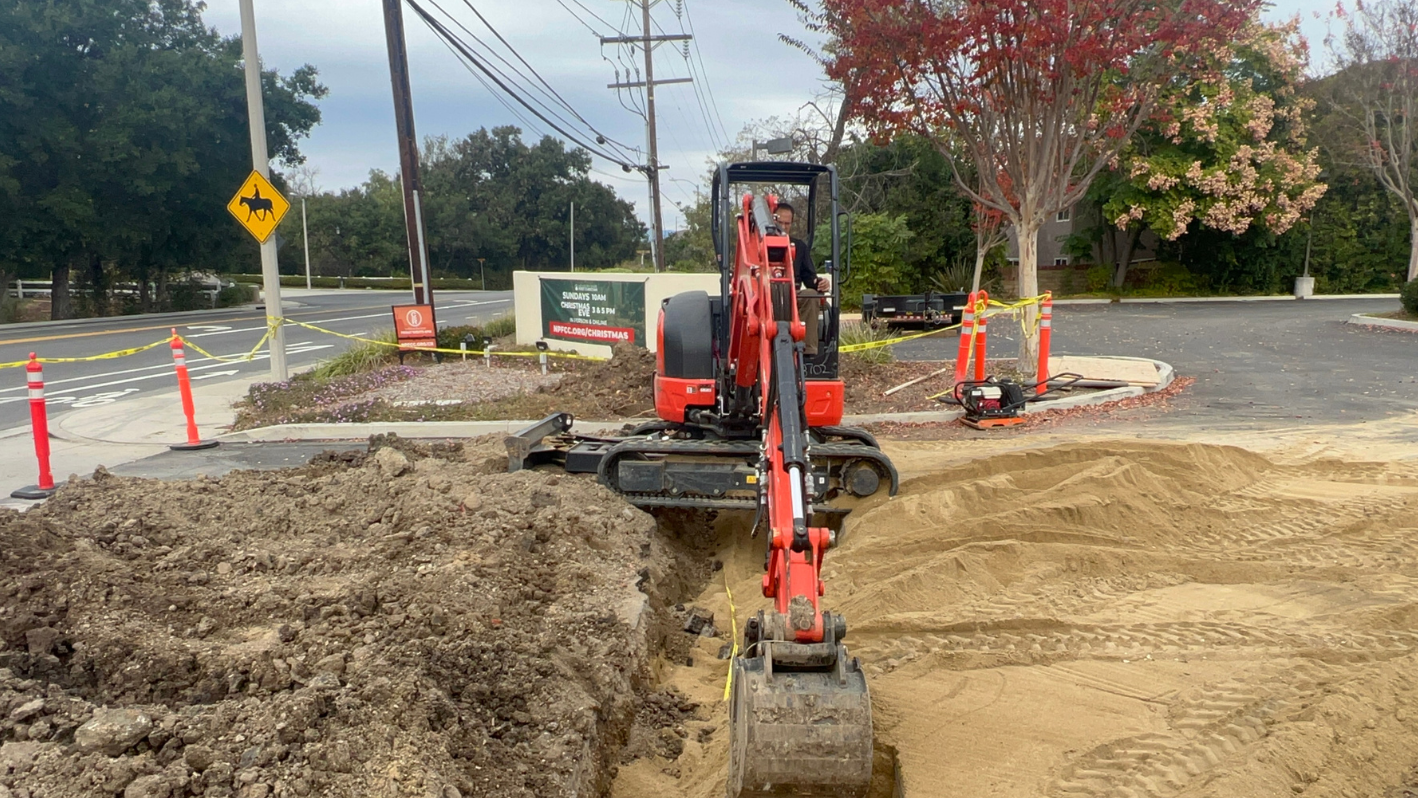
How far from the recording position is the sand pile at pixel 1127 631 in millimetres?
3791

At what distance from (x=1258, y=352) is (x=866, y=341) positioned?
7.55 m

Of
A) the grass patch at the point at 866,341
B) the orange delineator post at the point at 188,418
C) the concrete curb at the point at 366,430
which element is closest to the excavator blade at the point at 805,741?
the concrete curb at the point at 366,430

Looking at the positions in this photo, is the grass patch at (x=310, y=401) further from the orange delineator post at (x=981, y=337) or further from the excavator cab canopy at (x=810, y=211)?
the orange delineator post at (x=981, y=337)

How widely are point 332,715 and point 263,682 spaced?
547 mm

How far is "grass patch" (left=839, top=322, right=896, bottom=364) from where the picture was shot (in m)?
15.5

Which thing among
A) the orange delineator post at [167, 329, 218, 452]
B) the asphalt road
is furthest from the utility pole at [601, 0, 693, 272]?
the orange delineator post at [167, 329, 218, 452]

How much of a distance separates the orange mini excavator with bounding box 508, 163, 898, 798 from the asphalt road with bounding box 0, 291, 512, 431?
10.2m

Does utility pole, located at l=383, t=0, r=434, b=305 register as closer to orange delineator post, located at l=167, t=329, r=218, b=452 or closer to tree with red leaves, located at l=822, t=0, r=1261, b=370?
orange delineator post, located at l=167, t=329, r=218, b=452

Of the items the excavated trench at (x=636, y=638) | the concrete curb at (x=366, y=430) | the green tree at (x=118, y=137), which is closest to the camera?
the excavated trench at (x=636, y=638)

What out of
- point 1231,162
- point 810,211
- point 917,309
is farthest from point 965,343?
point 1231,162

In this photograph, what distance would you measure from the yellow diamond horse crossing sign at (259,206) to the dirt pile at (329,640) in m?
7.70

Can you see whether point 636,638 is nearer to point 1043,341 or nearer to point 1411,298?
point 1043,341

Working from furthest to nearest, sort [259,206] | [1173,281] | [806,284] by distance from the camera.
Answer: [1173,281] → [259,206] → [806,284]

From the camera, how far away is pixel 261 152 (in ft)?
45.9
